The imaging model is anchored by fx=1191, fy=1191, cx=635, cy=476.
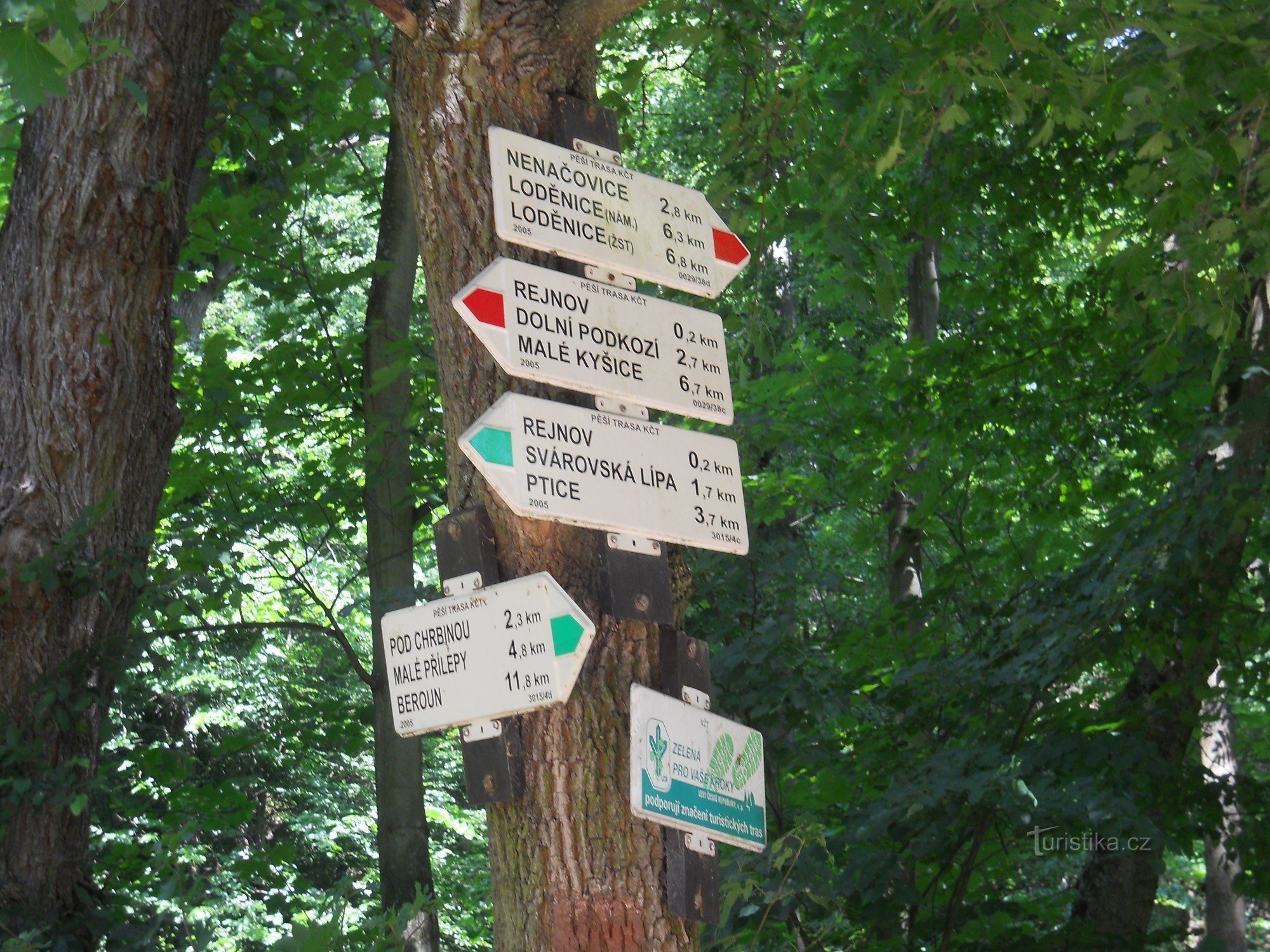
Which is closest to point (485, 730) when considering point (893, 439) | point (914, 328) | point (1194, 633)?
point (1194, 633)

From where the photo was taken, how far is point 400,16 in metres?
2.48

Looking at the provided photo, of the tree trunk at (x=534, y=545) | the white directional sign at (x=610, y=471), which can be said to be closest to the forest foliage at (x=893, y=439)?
the tree trunk at (x=534, y=545)

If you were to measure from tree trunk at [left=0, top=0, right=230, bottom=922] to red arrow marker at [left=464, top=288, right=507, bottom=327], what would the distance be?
291 centimetres

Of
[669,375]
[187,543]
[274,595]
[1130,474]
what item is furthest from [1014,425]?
[274,595]

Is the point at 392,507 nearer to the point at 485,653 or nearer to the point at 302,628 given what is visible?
the point at 302,628

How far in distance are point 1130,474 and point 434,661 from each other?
25.2 feet

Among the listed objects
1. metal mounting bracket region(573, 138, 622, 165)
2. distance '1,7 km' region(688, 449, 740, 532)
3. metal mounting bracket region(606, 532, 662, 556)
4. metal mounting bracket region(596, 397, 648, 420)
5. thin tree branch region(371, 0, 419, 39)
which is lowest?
metal mounting bracket region(606, 532, 662, 556)

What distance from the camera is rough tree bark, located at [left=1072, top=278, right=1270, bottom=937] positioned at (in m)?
4.84

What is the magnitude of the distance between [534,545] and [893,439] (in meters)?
5.91

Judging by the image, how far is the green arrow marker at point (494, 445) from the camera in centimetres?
215

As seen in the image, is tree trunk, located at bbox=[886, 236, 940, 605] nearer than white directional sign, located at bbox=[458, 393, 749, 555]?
No

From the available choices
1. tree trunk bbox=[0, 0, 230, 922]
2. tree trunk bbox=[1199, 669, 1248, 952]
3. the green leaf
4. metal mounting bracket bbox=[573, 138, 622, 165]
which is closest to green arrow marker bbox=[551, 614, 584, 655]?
metal mounting bracket bbox=[573, 138, 622, 165]

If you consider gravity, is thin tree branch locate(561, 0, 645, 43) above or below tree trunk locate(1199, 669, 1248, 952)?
above

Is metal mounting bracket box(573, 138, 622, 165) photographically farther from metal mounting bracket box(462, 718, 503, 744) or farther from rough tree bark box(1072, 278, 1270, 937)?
rough tree bark box(1072, 278, 1270, 937)
